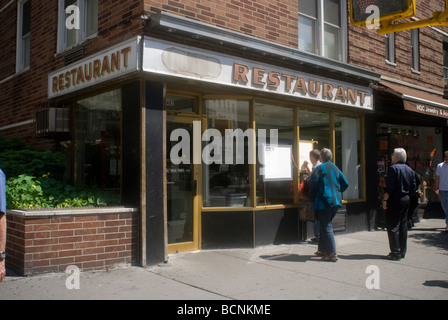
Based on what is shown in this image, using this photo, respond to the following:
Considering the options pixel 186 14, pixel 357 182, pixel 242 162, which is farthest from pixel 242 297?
pixel 357 182

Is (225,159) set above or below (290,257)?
above

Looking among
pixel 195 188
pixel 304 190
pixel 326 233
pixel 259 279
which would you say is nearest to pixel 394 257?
pixel 326 233

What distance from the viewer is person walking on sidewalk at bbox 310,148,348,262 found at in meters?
6.39

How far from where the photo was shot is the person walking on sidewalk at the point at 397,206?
6.52 m

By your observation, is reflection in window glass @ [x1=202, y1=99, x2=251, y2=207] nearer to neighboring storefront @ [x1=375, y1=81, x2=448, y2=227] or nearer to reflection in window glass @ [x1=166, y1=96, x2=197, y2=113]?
reflection in window glass @ [x1=166, y1=96, x2=197, y2=113]

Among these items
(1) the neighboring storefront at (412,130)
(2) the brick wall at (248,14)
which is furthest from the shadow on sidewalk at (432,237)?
(2) the brick wall at (248,14)

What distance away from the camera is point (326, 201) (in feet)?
21.0

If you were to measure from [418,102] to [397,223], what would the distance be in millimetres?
A: 4121

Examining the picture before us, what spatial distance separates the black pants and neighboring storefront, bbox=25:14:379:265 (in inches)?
72.3

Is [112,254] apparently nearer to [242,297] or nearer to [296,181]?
[242,297]

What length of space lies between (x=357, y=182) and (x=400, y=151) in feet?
9.12

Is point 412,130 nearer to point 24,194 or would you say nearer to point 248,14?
point 248,14

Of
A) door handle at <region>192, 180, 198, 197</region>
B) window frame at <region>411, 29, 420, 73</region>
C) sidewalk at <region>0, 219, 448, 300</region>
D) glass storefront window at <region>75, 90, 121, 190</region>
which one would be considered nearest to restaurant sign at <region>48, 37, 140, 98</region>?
glass storefront window at <region>75, 90, 121, 190</region>

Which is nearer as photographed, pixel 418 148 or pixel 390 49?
pixel 390 49
